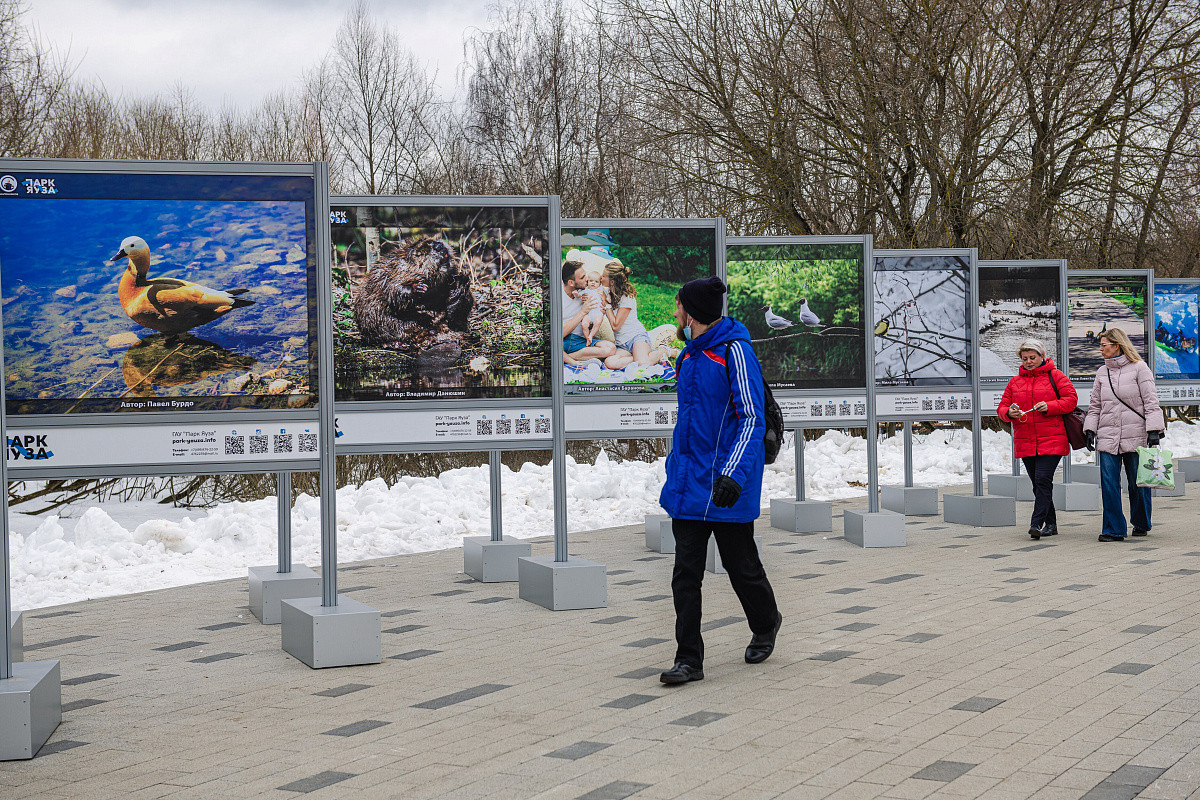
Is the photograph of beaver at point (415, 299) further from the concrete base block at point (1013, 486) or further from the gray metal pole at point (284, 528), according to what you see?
the concrete base block at point (1013, 486)

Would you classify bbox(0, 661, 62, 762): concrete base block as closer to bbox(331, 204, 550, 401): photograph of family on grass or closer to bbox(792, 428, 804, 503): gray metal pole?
bbox(331, 204, 550, 401): photograph of family on grass

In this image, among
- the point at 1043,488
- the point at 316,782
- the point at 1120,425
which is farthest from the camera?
the point at 1043,488

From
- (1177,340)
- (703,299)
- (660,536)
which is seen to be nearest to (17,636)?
(703,299)

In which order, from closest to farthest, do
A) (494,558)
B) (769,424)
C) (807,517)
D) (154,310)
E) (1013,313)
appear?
1. (769,424)
2. (154,310)
3. (494,558)
4. (807,517)
5. (1013,313)

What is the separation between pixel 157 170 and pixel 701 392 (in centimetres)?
321

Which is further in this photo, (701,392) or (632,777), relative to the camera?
(701,392)

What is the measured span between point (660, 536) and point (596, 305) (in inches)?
84.5

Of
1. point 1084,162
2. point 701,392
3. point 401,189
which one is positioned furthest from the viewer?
point 401,189

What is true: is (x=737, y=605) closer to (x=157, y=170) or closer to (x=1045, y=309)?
(x=157, y=170)

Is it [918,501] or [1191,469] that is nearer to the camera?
[918,501]

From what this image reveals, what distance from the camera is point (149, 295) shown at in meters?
6.43

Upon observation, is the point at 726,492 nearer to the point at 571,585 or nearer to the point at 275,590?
the point at 571,585

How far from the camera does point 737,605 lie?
25.2 feet

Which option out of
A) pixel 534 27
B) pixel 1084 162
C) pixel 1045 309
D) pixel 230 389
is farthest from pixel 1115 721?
pixel 534 27
